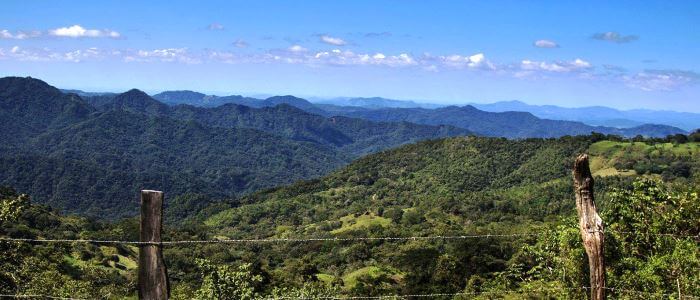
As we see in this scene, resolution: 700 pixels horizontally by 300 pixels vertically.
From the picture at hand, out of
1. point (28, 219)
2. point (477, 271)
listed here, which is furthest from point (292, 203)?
point (477, 271)

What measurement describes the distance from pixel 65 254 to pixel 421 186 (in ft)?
323

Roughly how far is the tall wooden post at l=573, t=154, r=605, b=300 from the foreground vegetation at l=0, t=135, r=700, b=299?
2.37 metres

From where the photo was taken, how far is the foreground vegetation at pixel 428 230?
19.7 meters

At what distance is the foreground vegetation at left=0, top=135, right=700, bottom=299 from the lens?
1967 cm

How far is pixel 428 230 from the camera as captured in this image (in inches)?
3605

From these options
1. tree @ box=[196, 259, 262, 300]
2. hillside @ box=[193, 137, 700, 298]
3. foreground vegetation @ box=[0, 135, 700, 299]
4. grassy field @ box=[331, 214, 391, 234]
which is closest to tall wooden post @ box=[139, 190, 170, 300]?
foreground vegetation @ box=[0, 135, 700, 299]

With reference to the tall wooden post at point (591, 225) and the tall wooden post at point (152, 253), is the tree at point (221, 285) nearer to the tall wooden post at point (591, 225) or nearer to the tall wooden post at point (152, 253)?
the tall wooden post at point (152, 253)

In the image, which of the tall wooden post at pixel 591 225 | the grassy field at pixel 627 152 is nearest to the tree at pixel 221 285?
the tall wooden post at pixel 591 225

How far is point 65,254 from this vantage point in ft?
215

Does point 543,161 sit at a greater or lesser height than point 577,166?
lesser

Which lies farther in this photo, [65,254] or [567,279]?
[65,254]

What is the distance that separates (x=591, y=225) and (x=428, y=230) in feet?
276

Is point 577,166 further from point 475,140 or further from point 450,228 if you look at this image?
point 475,140

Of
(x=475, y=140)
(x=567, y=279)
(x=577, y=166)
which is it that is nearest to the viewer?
(x=577, y=166)
